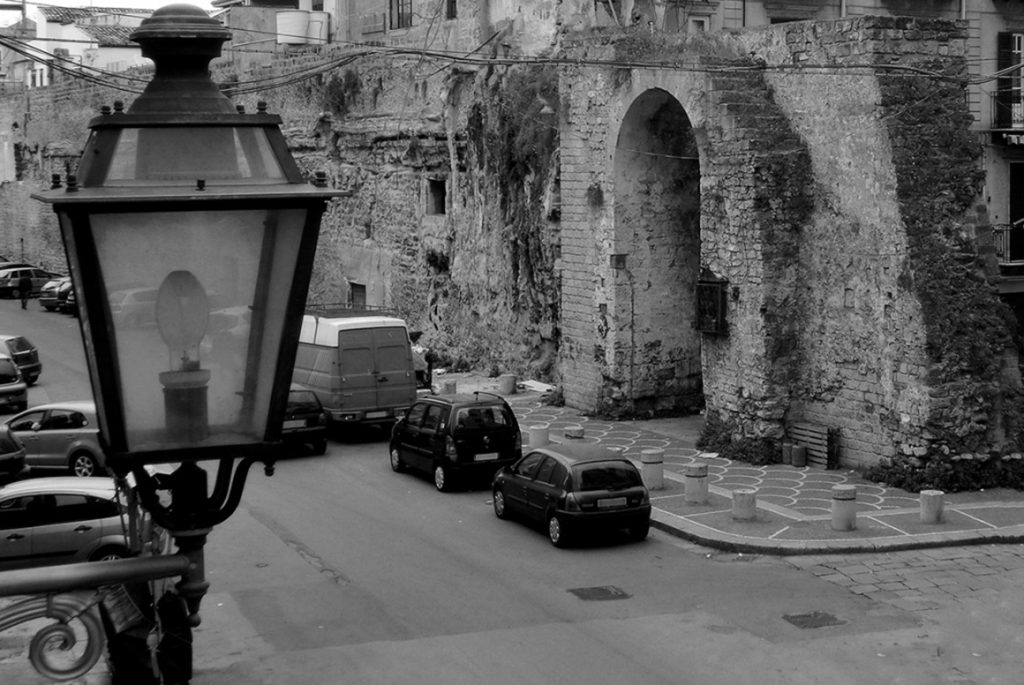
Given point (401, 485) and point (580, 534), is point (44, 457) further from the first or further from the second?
point (580, 534)

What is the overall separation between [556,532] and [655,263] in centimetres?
963

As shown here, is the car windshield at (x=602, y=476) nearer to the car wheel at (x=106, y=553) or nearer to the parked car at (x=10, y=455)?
the car wheel at (x=106, y=553)

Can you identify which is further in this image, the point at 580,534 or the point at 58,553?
the point at 580,534

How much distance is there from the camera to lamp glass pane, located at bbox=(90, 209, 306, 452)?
4.01 meters

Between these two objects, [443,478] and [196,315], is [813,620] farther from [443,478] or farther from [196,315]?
[196,315]

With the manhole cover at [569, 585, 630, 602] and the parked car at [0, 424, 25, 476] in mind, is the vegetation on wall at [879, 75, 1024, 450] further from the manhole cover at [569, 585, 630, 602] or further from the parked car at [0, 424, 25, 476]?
the parked car at [0, 424, 25, 476]

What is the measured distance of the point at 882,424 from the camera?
20.8 metres

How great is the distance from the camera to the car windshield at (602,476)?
17656 mm

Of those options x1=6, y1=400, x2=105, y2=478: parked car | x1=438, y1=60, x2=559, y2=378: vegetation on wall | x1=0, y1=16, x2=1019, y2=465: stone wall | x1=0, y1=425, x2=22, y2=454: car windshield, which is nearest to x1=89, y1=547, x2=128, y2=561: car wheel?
x1=0, y1=425, x2=22, y2=454: car windshield

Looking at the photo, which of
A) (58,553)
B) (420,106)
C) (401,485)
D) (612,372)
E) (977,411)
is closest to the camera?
(58,553)

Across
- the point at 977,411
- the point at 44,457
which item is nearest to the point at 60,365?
the point at 44,457

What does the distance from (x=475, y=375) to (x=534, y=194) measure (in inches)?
189

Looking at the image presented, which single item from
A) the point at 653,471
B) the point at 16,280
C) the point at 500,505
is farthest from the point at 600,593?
the point at 16,280

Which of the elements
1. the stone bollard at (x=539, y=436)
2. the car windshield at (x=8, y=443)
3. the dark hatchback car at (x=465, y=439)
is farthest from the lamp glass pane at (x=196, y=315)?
the stone bollard at (x=539, y=436)
